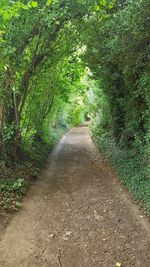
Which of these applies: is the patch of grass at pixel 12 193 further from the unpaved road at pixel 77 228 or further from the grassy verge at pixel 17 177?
the unpaved road at pixel 77 228

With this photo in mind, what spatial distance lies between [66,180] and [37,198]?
1.73 meters

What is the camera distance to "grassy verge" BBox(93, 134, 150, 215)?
21.2 ft

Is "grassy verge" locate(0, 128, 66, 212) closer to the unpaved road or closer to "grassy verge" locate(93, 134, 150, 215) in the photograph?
the unpaved road

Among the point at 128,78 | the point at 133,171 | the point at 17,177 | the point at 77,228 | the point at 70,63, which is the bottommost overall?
the point at 77,228

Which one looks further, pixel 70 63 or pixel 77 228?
pixel 70 63

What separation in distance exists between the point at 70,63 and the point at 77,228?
8.56 metres

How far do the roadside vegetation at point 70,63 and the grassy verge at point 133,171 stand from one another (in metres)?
0.02

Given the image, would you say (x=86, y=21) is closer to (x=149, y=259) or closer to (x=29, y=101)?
(x=29, y=101)

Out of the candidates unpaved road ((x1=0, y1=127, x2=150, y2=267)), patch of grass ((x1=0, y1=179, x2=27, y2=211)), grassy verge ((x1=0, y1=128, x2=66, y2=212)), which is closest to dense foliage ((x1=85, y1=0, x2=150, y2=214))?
unpaved road ((x1=0, y1=127, x2=150, y2=267))

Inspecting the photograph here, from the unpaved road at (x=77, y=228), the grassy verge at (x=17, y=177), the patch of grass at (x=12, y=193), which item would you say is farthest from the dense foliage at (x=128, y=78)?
the patch of grass at (x=12, y=193)

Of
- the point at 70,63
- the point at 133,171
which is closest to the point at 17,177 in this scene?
the point at 133,171

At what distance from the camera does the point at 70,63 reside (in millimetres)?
12266

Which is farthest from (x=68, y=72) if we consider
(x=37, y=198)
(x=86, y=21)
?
(x=37, y=198)

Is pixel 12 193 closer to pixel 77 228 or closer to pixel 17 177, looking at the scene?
pixel 17 177
